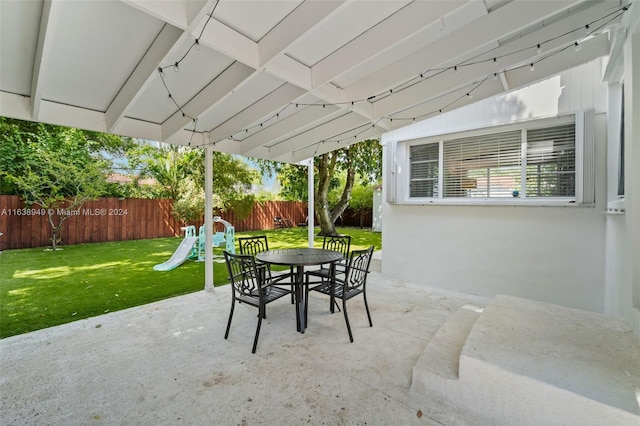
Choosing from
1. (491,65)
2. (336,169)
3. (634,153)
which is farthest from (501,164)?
(336,169)

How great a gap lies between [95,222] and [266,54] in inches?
385

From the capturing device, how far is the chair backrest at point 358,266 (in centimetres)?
323

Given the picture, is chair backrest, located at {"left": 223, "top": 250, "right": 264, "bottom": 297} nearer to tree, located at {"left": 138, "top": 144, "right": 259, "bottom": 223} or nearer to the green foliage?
tree, located at {"left": 138, "top": 144, "right": 259, "bottom": 223}

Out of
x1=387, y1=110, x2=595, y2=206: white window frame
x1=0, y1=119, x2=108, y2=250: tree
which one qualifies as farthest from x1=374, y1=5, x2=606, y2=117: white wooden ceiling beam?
x1=0, y1=119, x2=108, y2=250: tree

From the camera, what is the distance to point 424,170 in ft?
17.4

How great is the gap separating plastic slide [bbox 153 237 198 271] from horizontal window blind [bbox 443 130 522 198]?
218 inches

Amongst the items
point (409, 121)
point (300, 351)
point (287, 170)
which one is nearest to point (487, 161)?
point (409, 121)

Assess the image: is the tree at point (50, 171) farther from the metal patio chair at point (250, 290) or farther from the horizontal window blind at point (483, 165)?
the horizontal window blind at point (483, 165)

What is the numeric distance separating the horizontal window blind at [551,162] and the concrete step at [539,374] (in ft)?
6.86

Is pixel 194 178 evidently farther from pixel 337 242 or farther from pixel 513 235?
pixel 513 235

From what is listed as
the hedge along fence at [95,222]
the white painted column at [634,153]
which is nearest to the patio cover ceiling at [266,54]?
the white painted column at [634,153]

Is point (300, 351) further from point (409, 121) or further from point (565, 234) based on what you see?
point (565, 234)

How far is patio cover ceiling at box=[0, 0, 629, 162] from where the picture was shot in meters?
2.06

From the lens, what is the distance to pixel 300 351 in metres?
2.79
